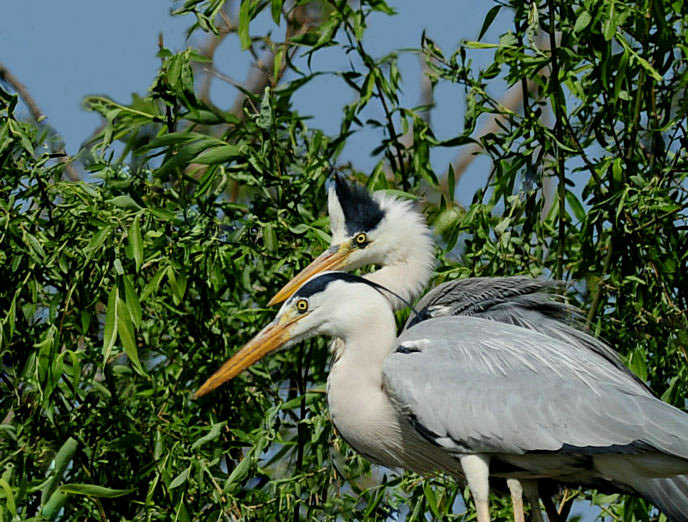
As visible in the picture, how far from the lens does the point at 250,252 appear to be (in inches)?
146

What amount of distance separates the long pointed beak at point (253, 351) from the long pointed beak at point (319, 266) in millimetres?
302

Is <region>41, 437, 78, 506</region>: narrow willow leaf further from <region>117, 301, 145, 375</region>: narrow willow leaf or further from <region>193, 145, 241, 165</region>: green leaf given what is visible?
<region>193, 145, 241, 165</region>: green leaf

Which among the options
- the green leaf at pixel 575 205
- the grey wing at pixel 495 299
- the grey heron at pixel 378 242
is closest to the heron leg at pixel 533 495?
the grey wing at pixel 495 299

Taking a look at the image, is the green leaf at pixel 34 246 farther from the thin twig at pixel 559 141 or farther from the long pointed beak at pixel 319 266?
the thin twig at pixel 559 141

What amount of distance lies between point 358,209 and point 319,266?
198 millimetres

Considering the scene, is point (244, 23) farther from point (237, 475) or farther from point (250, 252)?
point (237, 475)

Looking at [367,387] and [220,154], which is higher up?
[220,154]

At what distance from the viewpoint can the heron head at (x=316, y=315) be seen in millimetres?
3404

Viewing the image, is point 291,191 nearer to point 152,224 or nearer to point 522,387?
point 152,224

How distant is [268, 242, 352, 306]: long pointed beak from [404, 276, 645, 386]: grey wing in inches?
15.1

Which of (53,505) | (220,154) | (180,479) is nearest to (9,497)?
(53,505)

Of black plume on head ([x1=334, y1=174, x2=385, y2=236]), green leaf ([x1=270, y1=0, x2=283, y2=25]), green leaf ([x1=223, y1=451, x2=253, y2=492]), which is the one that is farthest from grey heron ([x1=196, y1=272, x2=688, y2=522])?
green leaf ([x1=270, y1=0, x2=283, y2=25])

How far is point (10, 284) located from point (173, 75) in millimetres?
645

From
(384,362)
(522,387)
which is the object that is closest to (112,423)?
(384,362)
